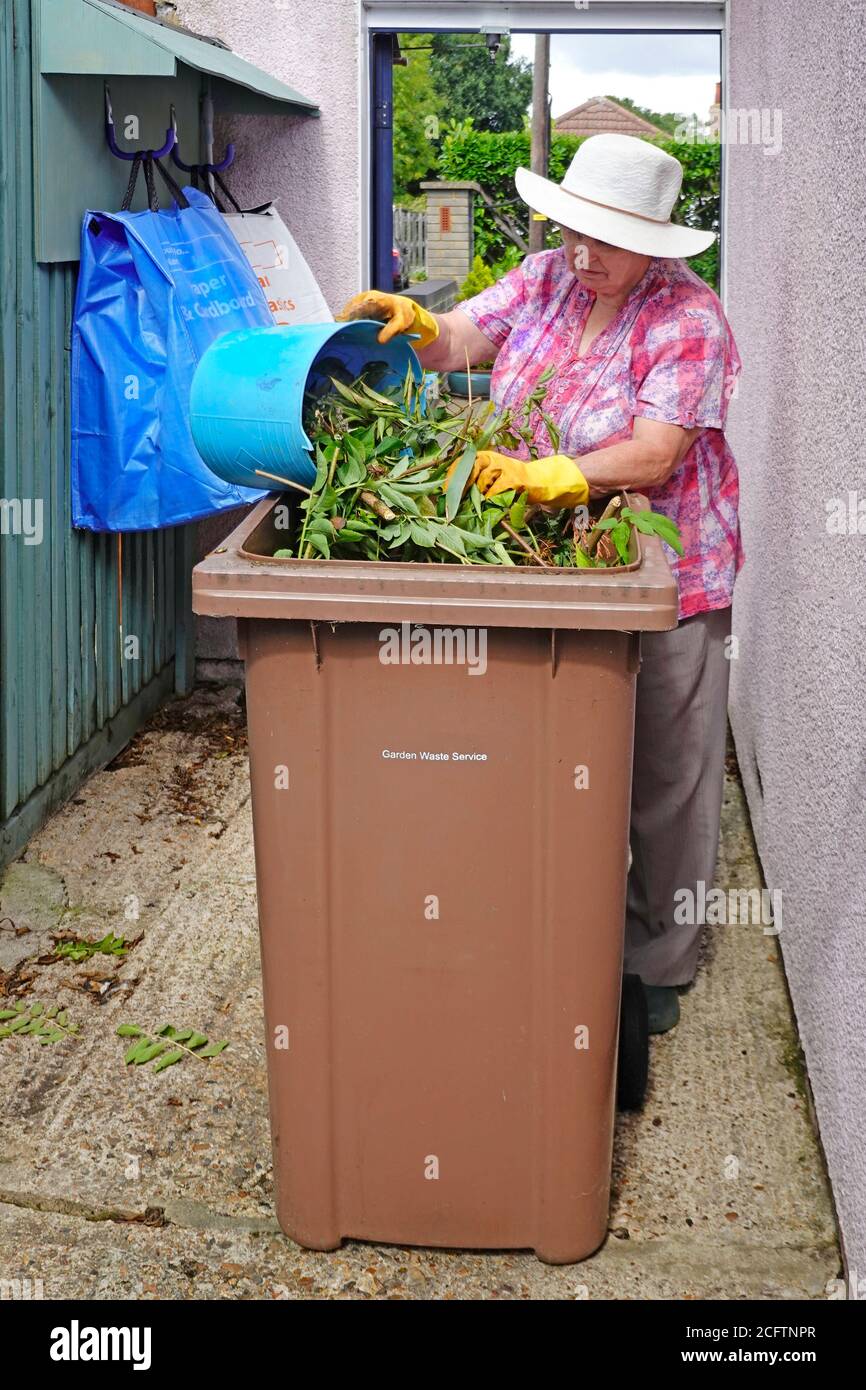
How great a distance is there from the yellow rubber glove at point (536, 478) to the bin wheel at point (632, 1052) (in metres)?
Result: 1.11

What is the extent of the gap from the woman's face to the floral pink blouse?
0.15 ft

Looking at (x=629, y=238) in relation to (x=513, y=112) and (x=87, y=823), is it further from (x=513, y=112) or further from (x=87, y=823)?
(x=513, y=112)

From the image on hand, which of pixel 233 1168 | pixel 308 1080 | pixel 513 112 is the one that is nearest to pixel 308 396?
pixel 308 1080

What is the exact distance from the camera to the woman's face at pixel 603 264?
3.28 metres

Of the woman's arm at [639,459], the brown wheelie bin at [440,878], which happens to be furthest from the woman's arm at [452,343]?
the brown wheelie bin at [440,878]

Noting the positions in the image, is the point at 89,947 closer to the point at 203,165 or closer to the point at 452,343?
the point at 452,343

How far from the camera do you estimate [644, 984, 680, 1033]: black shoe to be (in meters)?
3.72

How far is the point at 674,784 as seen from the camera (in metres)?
3.70

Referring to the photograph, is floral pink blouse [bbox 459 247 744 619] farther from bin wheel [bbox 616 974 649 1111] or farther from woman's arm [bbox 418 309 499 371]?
bin wheel [bbox 616 974 649 1111]

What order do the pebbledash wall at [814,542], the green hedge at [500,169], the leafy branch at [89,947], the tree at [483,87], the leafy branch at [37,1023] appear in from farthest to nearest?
→ 1. the tree at [483,87]
2. the green hedge at [500,169]
3. the leafy branch at [89,947]
4. the leafy branch at [37,1023]
5. the pebbledash wall at [814,542]

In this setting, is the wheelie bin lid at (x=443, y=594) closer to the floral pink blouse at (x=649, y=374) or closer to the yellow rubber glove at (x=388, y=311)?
the floral pink blouse at (x=649, y=374)

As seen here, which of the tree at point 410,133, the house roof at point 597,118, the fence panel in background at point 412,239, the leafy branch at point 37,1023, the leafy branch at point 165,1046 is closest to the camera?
the leafy branch at point 165,1046

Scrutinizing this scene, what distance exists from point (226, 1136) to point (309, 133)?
4100mm

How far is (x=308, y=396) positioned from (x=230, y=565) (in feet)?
2.13
